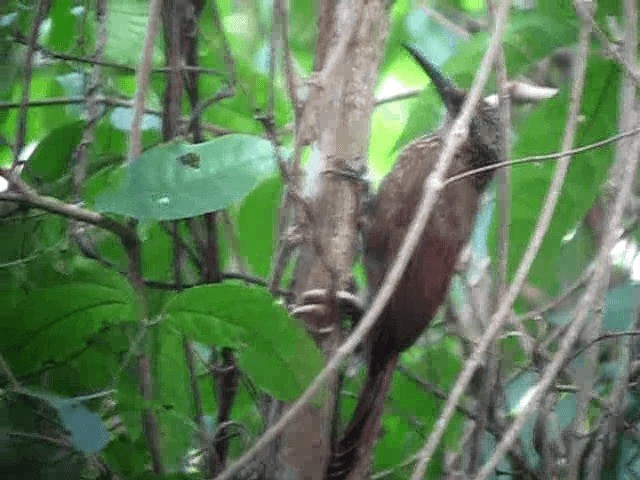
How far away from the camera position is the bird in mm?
1549

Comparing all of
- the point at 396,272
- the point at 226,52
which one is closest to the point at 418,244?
the point at 226,52

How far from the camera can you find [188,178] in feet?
4.00

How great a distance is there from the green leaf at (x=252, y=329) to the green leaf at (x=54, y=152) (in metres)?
0.40

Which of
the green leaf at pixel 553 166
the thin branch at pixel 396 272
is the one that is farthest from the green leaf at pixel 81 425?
the green leaf at pixel 553 166

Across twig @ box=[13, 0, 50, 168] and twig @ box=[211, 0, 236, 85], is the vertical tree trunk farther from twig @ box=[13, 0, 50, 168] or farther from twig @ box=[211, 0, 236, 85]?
→ twig @ box=[13, 0, 50, 168]

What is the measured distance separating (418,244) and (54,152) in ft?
1.85

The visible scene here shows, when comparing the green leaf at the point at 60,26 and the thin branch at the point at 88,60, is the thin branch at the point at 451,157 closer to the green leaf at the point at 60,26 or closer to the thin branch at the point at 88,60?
the thin branch at the point at 88,60

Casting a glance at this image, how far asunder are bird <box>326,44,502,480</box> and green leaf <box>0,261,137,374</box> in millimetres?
361

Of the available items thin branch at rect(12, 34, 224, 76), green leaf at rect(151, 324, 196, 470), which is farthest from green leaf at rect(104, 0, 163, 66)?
green leaf at rect(151, 324, 196, 470)

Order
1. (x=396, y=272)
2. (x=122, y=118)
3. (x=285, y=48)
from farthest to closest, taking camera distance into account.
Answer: (x=122, y=118) → (x=285, y=48) → (x=396, y=272)

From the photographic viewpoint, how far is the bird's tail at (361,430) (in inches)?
58.5

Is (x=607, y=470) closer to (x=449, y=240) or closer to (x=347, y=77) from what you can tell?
(x=449, y=240)

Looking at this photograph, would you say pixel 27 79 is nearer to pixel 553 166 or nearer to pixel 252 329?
pixel 252 329

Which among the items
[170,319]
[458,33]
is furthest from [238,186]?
[458,33]
